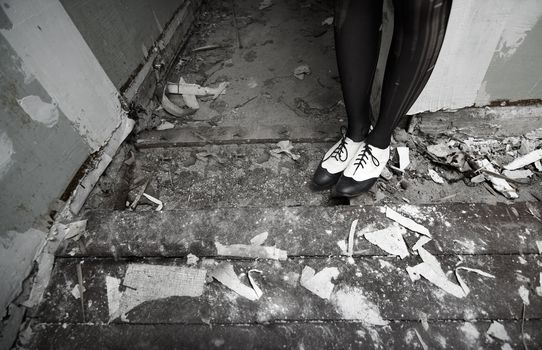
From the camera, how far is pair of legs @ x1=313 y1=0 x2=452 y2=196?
116cm

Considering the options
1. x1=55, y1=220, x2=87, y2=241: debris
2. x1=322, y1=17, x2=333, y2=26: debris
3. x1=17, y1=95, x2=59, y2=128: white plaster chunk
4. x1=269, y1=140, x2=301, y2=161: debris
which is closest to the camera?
x1=17, y1=95, x2=59, y2=128: white plaster chunk

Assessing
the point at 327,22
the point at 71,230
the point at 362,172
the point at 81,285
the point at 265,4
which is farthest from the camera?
the point at 265,4

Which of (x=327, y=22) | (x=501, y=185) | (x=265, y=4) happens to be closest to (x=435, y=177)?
(x=501, y=185)

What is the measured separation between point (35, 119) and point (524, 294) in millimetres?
2206

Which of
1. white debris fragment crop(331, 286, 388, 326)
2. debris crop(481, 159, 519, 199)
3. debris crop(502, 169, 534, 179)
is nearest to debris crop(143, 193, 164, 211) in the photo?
white debris fragment crop(331, 286, 388, 326)

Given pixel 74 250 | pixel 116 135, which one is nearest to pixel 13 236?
pixel 74 250

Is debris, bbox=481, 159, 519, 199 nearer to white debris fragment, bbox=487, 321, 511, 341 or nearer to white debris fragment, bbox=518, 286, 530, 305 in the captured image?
white debris fragment, bbox=518, 286, 530, 305

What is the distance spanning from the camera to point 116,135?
1.83 metres

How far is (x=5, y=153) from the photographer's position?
1160mm

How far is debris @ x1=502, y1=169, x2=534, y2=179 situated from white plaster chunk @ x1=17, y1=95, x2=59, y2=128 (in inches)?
102

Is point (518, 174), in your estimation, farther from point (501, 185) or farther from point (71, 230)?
point (71, 230)

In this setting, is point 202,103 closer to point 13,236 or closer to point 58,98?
point 58,98

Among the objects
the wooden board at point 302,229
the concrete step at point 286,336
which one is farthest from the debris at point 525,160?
the concrete step at point 286,336

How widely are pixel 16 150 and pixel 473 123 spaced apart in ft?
8.21
